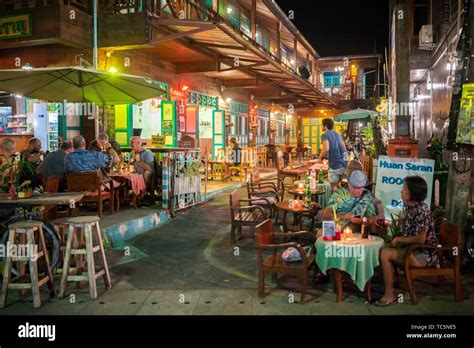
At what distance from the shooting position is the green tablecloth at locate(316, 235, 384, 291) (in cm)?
481

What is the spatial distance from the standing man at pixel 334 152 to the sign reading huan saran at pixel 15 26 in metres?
7.12

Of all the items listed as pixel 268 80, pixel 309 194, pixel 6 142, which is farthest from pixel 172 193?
pixel 268 80

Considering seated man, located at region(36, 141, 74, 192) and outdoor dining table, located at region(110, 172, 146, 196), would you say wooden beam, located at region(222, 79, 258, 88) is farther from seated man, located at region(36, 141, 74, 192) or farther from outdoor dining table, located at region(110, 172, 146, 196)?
seated man, located at region(36, 141, 74, 192)

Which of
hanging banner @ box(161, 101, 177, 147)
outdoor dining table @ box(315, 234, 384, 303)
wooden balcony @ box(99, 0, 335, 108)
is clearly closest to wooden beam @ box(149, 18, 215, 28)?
wooden balcony @ box(99, 0, 335, 108)

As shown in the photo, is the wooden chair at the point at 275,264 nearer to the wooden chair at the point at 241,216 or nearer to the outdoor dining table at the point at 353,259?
the outdoor dining table at the point at 353,259

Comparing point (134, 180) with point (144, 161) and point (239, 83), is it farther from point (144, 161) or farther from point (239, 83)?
point (239, 83)

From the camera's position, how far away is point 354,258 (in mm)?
4820

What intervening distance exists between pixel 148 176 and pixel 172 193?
0.82 meters

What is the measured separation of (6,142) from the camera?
666cm

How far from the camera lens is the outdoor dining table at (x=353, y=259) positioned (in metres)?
4.81

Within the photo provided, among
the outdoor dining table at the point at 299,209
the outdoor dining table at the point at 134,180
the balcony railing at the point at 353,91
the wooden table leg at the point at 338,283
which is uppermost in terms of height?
the balcony railing at the point at 353,91

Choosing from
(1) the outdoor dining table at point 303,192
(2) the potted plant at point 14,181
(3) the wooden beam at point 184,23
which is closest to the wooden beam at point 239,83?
(3) the wooden beam at point 184,23

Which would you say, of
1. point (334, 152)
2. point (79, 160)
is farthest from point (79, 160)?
point (334, 152)
